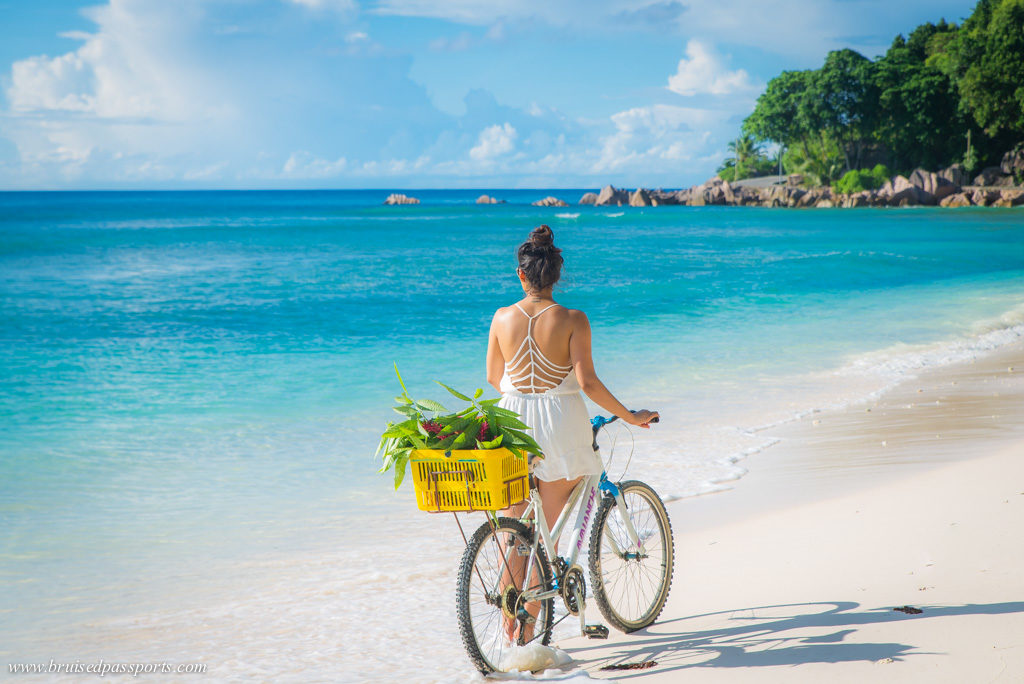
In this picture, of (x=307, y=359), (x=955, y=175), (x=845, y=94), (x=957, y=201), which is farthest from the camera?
(x=845, y=94)

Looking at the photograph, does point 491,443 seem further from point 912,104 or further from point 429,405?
point 912,104

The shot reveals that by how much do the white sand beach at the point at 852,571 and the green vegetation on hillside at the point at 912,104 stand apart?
243 ft

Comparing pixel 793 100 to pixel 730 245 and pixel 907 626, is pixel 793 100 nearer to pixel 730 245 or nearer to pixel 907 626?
pixel 730 245

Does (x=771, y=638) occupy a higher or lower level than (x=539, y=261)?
lower

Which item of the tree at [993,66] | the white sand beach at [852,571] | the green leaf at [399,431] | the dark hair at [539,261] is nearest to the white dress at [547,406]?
the dark hair at [539,261]

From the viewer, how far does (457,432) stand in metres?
3.29

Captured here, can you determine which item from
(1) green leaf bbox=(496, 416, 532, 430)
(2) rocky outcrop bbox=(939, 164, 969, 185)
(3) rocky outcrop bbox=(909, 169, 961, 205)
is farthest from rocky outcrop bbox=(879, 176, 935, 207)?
(1) green leaf bbox=(496, 416, 532, 430)

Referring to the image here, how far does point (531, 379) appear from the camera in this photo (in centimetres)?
367

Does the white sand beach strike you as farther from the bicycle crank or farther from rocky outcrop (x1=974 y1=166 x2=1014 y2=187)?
rocky outcrop (x1=974 y1=166 x2=1014 y2=187)

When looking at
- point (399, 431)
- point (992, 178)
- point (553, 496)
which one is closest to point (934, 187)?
point (992, 178)

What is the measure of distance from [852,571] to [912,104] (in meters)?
83.9

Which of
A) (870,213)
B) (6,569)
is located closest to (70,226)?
(870,213)

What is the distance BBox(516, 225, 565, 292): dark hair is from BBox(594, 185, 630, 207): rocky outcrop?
110643mm

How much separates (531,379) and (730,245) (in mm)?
43237
